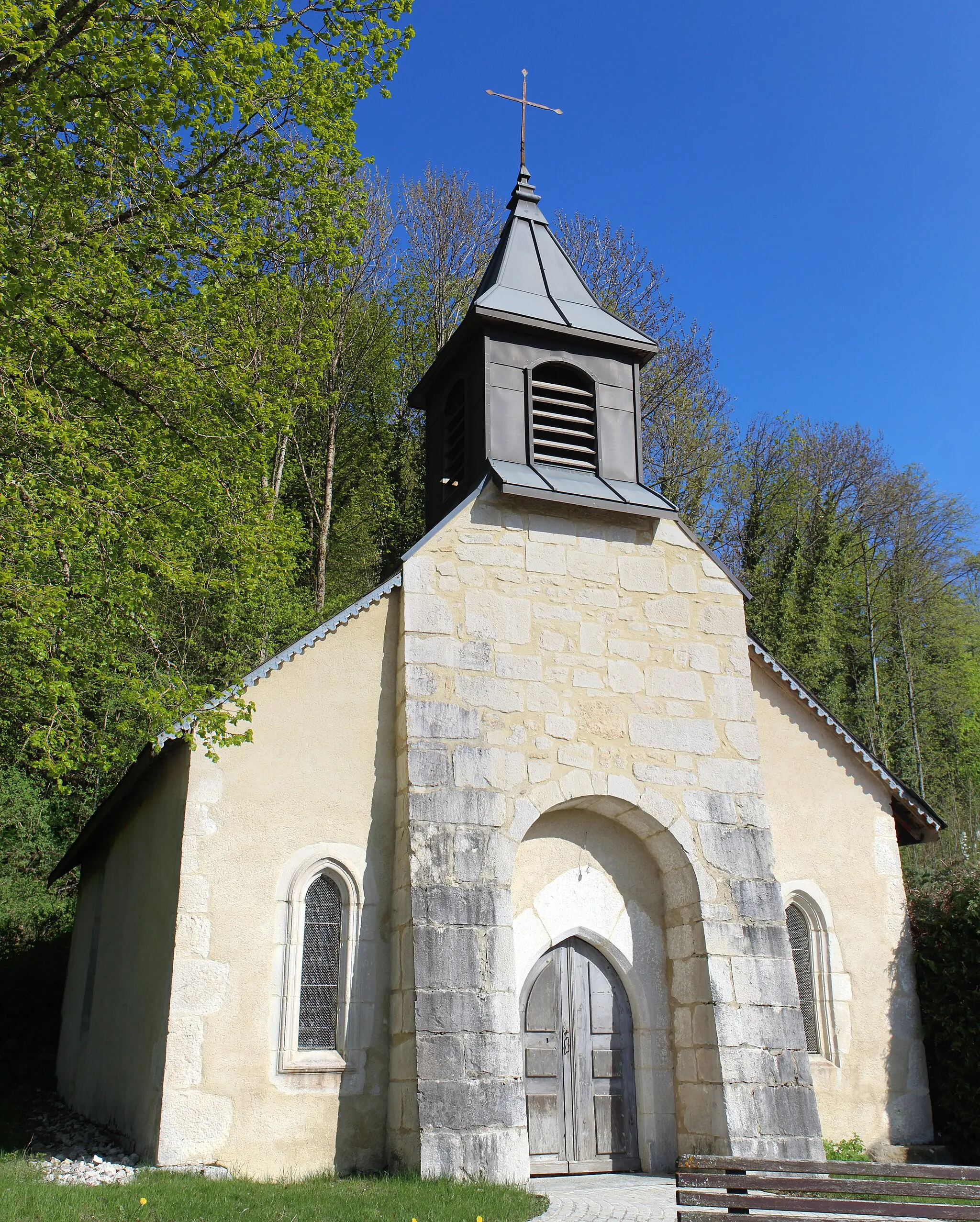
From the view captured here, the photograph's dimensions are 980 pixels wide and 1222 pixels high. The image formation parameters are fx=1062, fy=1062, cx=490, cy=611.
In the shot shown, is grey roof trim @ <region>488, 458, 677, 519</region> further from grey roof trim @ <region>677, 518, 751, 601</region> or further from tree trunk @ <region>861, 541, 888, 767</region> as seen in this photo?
tree trunk @ <region>861, 541, 888, 767</region>

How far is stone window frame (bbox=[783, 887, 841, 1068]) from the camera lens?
A: 9.77 metres

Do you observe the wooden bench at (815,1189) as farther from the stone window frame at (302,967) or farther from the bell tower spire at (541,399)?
the bell tower spire at (541,399)

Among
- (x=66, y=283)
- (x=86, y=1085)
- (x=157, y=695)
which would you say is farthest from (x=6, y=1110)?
(x=66, y=283)

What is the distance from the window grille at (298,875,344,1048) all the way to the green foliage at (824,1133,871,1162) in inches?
176

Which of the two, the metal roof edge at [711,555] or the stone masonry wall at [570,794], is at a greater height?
the metal roof edge at [711,555]

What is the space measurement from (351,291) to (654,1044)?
615 inches

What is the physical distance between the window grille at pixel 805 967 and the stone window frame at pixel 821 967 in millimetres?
13

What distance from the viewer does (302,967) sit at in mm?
8305

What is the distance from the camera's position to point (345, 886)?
28.1ft

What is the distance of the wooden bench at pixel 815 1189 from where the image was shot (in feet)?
13.4

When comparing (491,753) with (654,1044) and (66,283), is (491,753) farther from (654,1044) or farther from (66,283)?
(66,283)

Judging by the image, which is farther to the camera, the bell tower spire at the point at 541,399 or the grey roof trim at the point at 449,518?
the bell tower spire at the point at 541,399

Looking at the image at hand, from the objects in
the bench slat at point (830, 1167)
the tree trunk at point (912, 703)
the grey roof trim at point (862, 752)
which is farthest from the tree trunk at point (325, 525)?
the bench slat at point (830, 1167)

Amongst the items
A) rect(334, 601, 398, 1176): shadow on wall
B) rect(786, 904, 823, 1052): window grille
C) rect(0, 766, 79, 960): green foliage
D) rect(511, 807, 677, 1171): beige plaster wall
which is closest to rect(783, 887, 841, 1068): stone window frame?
rect(786, 904, 823, 1052): window grille
